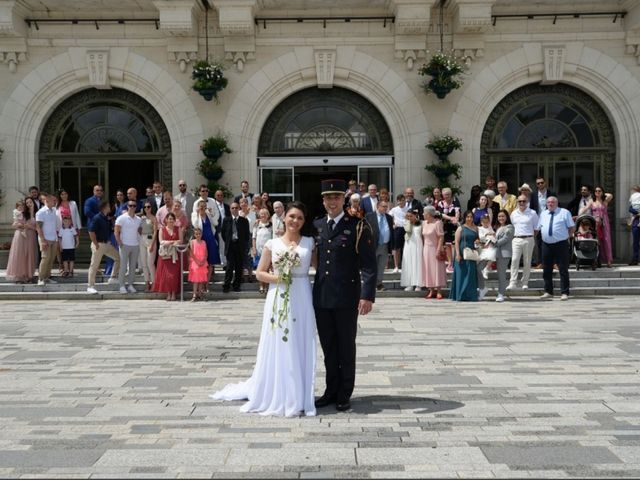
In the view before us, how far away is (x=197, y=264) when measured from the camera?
612 inches

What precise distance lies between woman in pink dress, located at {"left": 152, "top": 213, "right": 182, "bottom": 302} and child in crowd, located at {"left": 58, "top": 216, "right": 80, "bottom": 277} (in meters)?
2.62

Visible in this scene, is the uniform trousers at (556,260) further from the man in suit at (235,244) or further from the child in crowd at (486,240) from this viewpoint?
the man in suit at (235,244)

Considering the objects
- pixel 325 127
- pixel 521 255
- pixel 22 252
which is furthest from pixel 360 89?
pixel 22 252

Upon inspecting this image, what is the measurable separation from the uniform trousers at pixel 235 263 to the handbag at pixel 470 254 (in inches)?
176

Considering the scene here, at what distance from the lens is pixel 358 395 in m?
7.43

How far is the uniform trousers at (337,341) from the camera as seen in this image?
23.1 feet

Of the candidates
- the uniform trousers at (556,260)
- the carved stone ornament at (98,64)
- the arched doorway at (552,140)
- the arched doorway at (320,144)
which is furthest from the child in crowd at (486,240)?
the carved stone ornament at (98,64)

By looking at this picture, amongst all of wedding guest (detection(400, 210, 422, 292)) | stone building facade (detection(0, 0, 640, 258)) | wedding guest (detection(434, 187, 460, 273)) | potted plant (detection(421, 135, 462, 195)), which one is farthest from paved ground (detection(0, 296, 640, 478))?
stone building facade (detection(0, 0, 640, 258))

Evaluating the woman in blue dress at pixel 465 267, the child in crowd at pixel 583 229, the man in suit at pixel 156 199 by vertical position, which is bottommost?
the woman in blue dress at pixel 465 267

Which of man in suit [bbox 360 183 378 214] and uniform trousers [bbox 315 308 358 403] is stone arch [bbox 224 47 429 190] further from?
uniform trousers [bbox 315 308 358 403]

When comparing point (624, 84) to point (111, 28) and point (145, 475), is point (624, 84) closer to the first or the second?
point (111, 28)

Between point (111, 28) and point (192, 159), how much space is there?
3785mm

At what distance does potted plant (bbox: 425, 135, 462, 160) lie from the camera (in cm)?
1872

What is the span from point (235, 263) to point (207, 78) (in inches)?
198
